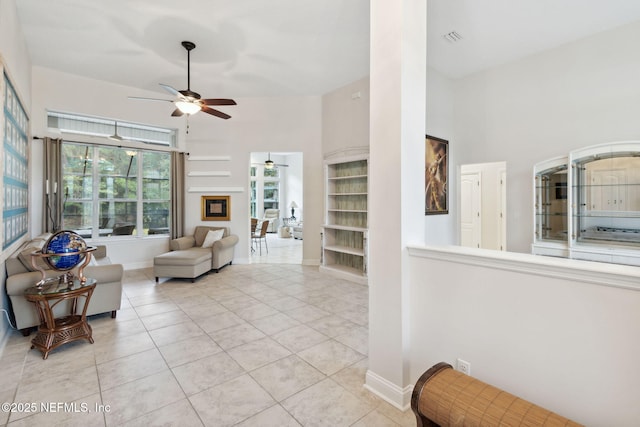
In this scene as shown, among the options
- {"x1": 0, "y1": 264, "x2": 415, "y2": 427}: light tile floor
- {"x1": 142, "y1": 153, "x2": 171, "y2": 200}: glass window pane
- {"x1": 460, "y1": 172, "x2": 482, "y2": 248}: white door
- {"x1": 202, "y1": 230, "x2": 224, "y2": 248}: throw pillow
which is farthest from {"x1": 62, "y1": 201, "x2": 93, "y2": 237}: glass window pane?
{"x1": 460, "y1": 172, "x2": 482, "y2": 248}: white door

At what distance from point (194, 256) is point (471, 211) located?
6033 mm

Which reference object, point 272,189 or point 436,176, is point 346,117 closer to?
point 436,176

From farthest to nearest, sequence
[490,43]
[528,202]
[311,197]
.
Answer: [311,197]
[528,202]
[490,43]

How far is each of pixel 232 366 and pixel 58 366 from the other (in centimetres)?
149

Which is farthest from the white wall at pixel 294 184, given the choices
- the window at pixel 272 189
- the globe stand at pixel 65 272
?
the globe stand at pixel 65 272

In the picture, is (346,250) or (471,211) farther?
(471,211)

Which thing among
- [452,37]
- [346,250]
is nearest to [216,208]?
[346,250]

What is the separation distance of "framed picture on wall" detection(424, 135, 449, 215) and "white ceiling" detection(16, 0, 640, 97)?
1.30 meters

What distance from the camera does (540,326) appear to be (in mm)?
1521

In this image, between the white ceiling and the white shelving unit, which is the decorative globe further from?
the white shelving unit

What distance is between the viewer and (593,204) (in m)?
3.87

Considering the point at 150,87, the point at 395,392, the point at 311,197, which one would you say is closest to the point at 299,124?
the point at 311,197

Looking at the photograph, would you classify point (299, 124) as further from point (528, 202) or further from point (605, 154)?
point (605, 154)

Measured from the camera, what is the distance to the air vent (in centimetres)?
396
